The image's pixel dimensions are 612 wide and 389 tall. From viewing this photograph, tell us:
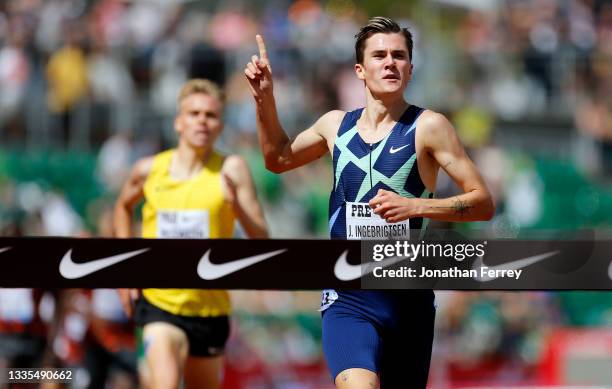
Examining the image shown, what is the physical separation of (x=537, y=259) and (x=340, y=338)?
1.07m

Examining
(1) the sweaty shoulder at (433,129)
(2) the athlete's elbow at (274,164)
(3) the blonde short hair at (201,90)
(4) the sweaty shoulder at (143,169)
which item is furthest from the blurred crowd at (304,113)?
(1) the sweaty shoulder at (433,129)

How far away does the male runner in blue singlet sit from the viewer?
5469 millimetres

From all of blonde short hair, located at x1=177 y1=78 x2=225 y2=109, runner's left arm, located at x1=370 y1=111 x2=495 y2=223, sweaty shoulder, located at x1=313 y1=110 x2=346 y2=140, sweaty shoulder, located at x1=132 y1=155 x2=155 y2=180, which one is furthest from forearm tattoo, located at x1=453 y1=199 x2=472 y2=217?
sweaty shoulder, located at x1=132 y1=155 x2=155 y2=180

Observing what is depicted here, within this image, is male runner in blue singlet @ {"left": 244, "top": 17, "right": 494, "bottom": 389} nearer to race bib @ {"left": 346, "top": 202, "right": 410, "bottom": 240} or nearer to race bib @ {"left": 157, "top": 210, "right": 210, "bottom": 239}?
race bib @ {"left": 346, "top": 202, "right": 410, "bottom": 240}

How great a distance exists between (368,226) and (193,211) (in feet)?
6.90

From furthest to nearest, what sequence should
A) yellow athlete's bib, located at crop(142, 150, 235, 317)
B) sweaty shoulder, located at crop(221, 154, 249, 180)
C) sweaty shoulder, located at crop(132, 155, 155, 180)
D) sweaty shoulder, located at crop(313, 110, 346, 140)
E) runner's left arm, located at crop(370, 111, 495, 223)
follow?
sweaty shoulder, located at crop(132, 155, 155, 180) → sweaty shoulder, located at crop(221, 154, 249, 180) → yellow athlete's bib, located at crop(142, 150, 235, 317) → sweaty shoulder, located at crop(313, 110, 346, 140) → runner's left arm, located at crop(370, 111, 495, 223)

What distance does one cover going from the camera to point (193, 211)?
7371mm

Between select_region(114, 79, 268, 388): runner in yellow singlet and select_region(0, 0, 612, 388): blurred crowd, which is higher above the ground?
select_region(0, 0, 612, 388): blurred crowd

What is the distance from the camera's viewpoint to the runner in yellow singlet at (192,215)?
7.16 meters

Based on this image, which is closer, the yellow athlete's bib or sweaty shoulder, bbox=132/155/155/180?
the yellow athlete's bib

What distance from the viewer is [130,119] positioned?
44.1ft

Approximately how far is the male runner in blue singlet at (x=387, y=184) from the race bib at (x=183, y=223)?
179cm

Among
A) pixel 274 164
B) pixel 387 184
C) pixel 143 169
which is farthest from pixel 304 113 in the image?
pixel 387 184

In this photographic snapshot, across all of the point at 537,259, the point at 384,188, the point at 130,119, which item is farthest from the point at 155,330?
the point at 130,119
